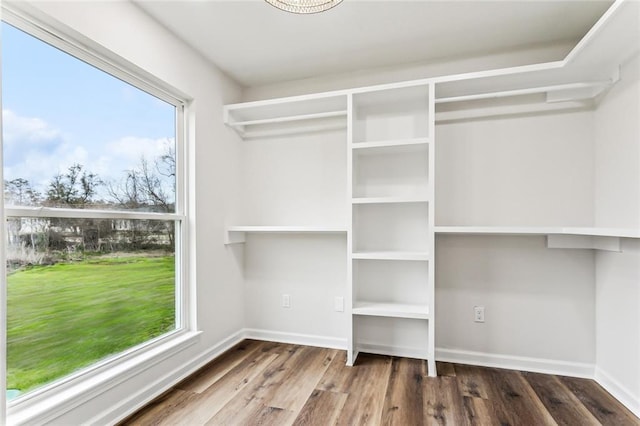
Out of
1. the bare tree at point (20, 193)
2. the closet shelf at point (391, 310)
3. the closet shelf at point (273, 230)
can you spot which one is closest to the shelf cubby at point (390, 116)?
the closet shelf at point (273, 230)

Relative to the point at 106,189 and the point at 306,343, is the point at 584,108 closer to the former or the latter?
the point at 306,343

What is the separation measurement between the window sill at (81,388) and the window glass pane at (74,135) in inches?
35.5

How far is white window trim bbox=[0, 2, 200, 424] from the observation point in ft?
4.60

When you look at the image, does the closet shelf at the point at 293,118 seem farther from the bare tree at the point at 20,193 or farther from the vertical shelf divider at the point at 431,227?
the bare tree at the point at 20,193

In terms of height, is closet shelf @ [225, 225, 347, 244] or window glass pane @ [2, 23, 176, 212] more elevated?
window glass pane @ [2, 23, 176, 212]

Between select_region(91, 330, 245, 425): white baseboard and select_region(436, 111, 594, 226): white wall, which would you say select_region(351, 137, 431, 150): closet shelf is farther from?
select_region(91, 330, 245, 425): white baseboard

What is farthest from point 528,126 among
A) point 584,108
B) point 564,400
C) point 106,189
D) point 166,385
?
point 166,385

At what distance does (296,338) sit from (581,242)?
233 cm

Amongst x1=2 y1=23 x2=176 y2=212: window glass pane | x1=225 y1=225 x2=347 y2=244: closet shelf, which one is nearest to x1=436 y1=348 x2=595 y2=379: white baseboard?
x1=225 y1=225 x2=347 y2=244: closet shelf

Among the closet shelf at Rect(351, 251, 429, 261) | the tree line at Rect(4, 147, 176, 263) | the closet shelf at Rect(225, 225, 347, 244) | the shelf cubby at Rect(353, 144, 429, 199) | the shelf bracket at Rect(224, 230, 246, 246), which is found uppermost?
the shelf cubby at Rect(353, 144, 429, 199)

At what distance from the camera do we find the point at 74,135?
1688 mm

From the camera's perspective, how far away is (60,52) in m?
1.63

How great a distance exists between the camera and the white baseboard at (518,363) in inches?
87.9

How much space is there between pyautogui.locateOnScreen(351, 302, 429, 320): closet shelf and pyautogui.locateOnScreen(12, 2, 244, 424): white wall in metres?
1.15
